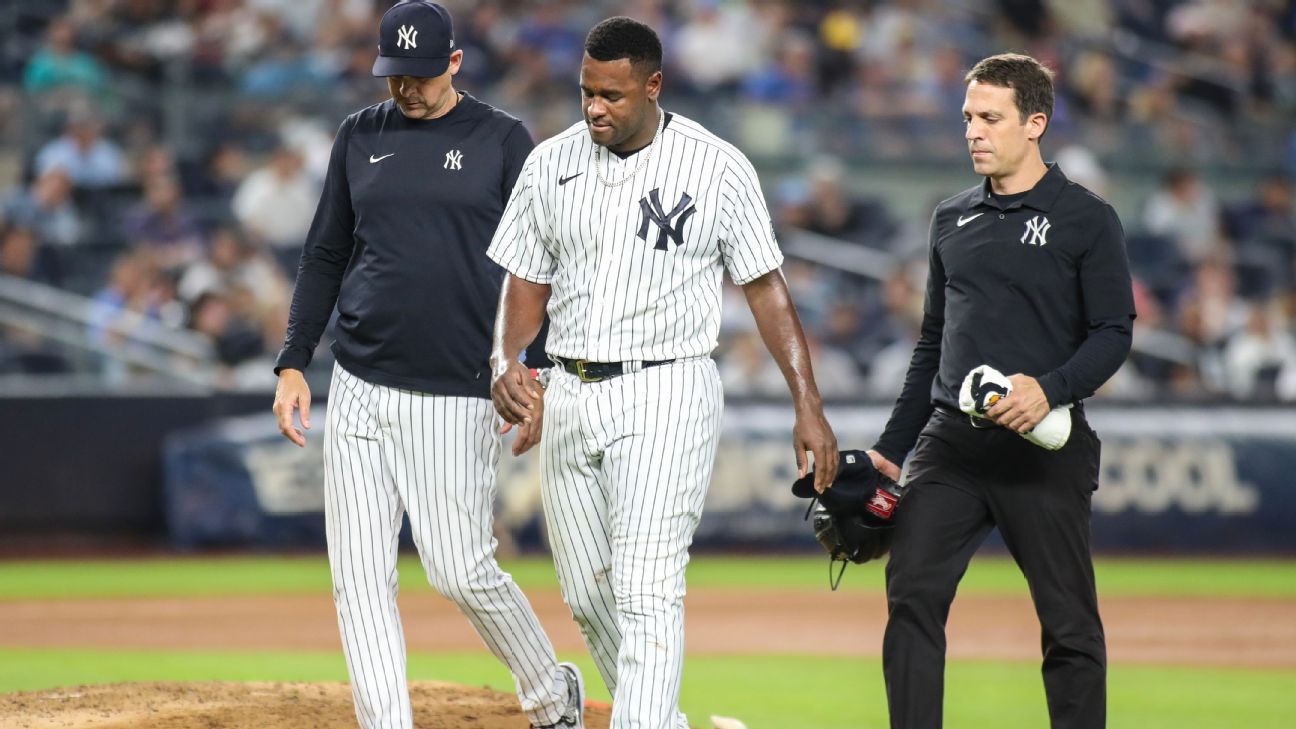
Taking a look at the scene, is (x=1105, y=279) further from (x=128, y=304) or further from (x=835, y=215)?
(x=835, y=215)

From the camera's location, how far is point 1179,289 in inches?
632

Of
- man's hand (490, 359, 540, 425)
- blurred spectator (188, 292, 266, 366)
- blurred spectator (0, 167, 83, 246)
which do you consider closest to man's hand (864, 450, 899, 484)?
man's hand (490, 359, 540, 425)

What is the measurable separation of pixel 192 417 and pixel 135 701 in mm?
7676

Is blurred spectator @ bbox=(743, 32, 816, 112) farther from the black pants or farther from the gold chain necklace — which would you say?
the black pants

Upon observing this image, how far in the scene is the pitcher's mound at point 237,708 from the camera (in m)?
5.46

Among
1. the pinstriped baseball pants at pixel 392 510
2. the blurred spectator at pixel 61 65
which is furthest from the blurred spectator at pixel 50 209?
the pinstriped baseball pants at pixel 392 510

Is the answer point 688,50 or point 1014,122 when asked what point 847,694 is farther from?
point 688,50

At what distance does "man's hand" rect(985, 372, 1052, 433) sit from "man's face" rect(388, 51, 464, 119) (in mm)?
1902

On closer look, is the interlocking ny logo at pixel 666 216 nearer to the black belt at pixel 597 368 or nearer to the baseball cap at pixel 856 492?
the black belt at pixel 597 368

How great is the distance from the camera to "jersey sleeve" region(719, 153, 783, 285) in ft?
15.5

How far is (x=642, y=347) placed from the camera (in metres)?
4.68

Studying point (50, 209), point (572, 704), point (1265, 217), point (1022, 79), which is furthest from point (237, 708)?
point (1265, 217)

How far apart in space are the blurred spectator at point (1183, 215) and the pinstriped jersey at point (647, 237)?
42.5 feet

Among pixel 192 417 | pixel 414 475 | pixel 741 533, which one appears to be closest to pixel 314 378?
pixel 192 417
